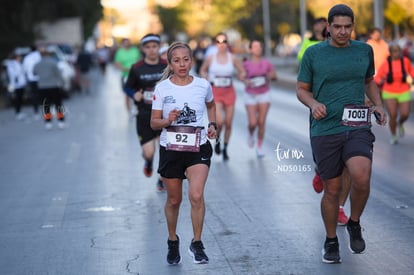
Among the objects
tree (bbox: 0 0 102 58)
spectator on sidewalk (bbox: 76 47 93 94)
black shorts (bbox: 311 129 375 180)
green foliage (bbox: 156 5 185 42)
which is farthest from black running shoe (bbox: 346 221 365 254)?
green foliage (bbox: 156 5 185 42)

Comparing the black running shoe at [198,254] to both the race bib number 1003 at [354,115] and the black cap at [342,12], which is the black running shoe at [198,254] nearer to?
the race bib number 1003 at [354,115]

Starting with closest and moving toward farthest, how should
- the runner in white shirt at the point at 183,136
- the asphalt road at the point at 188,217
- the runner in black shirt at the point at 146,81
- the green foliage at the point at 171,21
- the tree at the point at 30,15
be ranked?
the runner in white shirt at the point at 183,136 → the asphalt road at the point at 188,217 → the runner in black shirt at the point at 146,81 → the tree at the point at 30,15 → the green foliage at the point at 171,21

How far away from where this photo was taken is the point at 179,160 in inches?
278

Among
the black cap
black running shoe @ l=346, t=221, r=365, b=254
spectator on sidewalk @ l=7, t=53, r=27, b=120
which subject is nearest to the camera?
the black cap

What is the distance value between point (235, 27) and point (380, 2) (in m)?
47.2

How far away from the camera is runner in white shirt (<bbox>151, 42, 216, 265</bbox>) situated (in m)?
6.95

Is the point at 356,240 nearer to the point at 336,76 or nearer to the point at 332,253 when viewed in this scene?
the point at 332,253

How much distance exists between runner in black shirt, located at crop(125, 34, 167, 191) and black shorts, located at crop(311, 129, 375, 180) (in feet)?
14.4

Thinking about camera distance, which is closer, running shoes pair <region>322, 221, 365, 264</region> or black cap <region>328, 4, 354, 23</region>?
black cap <region>328, 4, 354, 23</region>

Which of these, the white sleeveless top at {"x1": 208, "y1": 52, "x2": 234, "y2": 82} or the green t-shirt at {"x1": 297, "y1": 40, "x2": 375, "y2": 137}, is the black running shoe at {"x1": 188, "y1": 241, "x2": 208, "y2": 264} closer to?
the green t-shirt at {"x1": 297, "y1": 40, "x2": 375, "y2": 137}

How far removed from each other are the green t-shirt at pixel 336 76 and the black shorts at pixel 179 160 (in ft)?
2.97

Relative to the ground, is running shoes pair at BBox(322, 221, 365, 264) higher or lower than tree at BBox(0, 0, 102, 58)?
lower

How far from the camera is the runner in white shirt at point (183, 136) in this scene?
22.8 feet

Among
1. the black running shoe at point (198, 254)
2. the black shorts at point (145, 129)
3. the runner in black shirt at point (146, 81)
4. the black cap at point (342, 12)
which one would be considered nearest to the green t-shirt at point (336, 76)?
the black cap at point (342, 12)
